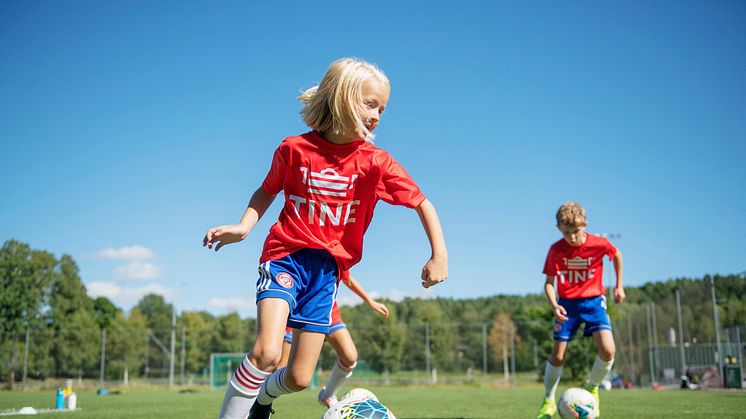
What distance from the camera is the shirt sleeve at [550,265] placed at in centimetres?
755

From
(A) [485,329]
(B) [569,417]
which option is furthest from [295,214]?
(A) [485,329]

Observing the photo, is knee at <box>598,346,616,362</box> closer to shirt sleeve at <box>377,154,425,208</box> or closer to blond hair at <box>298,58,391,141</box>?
shirt sleeve at <box>377,154,425,208</box>

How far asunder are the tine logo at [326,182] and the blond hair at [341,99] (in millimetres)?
274

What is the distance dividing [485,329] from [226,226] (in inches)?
1497

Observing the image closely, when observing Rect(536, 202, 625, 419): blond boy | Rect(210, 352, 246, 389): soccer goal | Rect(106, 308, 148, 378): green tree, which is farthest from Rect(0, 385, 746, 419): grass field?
Rect(106, 308, 148, 378): green tree

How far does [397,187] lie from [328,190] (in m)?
0.44

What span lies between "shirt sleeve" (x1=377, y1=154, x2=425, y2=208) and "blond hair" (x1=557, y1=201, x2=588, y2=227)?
12.5ft

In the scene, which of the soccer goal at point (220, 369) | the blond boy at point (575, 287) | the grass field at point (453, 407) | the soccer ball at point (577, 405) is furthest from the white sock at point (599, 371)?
the soccer goal at point (220, 369)

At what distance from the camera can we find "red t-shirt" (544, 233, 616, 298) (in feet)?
24.3

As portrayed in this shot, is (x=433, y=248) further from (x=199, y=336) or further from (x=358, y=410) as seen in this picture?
(x=199, y=336)

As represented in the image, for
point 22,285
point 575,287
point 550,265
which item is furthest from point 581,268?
point 22,285

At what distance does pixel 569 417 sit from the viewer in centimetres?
609

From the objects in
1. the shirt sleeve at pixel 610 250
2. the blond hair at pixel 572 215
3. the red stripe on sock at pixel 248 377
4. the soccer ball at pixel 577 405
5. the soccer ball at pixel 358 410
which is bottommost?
the soccer ball at pixel 577 405

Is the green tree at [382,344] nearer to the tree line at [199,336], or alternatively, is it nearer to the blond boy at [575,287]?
the tree line at [199,336]
